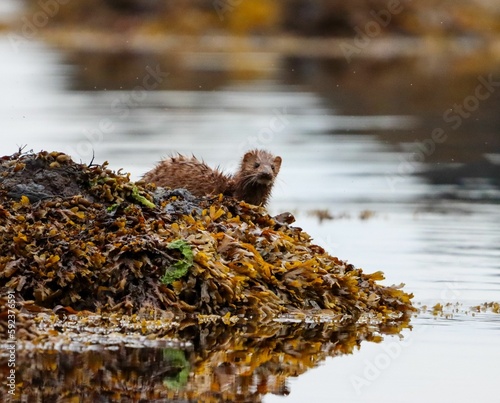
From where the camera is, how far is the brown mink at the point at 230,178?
42.8 ft

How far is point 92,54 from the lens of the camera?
57.2m

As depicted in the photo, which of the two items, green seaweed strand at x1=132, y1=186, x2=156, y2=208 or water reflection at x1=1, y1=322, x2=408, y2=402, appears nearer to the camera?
water reflection at x1=1, y1=322, x2=408, y2=402

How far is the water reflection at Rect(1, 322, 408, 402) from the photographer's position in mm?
7527

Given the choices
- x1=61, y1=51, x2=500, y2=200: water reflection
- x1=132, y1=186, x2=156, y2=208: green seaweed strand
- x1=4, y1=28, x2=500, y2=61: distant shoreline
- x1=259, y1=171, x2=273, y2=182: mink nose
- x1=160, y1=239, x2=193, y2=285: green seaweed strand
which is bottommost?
x1=160, y1=239, x2=193, y2=285: green seaweed strand

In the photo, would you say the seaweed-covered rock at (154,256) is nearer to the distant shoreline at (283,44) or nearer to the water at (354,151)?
the water at (354,151)

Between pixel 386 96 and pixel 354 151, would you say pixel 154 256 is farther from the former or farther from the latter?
pixel 386 96

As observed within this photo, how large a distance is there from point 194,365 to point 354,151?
16851 millimetres

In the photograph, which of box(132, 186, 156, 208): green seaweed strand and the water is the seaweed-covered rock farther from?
the water

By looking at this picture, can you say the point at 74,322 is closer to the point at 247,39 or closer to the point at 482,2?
the point at 247,39

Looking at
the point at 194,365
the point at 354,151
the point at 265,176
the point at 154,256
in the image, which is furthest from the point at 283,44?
the point at 194,365

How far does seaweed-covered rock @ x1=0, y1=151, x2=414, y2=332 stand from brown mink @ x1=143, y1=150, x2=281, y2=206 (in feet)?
5.43

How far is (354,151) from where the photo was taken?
24875 mm

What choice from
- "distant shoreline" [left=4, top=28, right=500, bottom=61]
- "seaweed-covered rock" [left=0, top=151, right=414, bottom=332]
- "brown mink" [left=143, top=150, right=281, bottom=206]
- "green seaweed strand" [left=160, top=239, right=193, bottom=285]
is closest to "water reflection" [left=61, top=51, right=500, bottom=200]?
"distant shoreline" [left=4, top=28, right=500, bottom=61]

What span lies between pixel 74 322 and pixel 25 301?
406 millimetres
